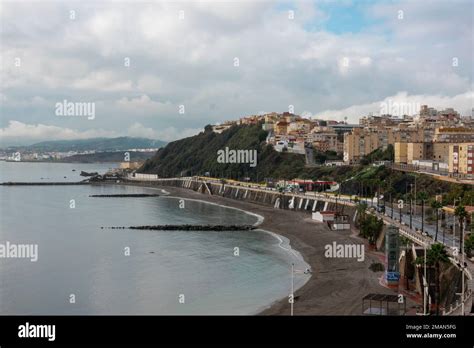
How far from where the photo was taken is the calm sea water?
1991 centimetres

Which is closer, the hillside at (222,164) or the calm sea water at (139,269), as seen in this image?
the calm sea water at (139,269)

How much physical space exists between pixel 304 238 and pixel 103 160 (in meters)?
171

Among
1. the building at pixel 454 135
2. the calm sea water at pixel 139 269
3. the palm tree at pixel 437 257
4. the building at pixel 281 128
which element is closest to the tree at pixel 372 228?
the calm sea water at pixel 139 269

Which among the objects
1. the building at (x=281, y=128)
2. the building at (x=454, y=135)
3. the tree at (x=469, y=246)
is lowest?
the tree at (x=469, y=246)

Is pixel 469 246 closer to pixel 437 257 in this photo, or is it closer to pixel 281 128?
pixel 437 257

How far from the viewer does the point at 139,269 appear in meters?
25.4

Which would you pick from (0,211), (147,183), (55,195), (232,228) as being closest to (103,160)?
(147,183)

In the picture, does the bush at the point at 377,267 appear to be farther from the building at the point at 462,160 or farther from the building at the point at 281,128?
the building at the point at 281,128

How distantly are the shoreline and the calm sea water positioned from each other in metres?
0.69

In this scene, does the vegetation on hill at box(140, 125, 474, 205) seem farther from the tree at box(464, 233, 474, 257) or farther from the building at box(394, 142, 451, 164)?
the tree at box(464, 233, 474, 257)

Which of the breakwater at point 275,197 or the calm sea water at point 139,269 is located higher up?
the breakwater at point 275,197

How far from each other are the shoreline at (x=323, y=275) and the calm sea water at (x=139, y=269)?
27.3 inches

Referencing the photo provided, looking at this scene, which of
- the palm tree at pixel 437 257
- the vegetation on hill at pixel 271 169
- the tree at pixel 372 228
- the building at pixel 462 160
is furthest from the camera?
the vegetation on hill at pixel 271 169

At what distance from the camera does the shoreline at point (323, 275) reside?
18641 millimetres
